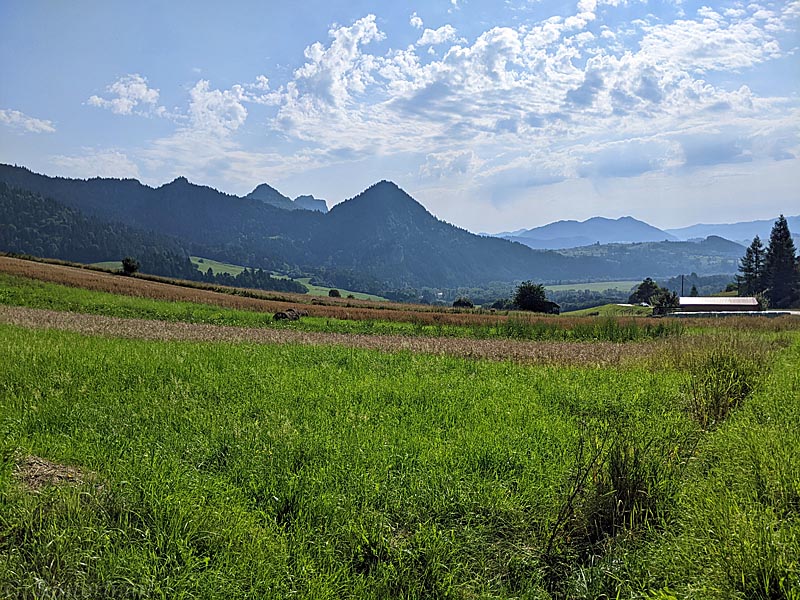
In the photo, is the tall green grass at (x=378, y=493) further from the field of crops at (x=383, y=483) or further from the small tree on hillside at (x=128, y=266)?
the small tree on hillside at (x=128, y=266)

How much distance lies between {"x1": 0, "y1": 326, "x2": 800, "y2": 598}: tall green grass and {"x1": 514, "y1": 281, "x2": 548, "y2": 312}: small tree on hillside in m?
61.6

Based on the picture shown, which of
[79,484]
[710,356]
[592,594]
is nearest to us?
[592,594]

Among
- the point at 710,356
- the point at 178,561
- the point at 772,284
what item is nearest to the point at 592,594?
the point at 178,561

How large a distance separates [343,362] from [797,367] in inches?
446

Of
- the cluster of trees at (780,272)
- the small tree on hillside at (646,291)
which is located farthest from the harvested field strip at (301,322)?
the cluster of trees at (780,272)

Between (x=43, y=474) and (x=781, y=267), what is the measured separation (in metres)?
131

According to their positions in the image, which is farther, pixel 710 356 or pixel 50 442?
pixel 710 356

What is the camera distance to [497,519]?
6246 mm

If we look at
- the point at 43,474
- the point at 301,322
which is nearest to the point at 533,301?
the point at 301,322

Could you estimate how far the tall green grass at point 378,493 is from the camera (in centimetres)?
464

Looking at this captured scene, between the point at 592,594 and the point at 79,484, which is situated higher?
the point at 79,484

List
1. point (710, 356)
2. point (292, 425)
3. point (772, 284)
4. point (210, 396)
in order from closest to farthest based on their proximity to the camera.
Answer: point (292, 425), point (210, 396), point (710, 356), point (772, 284)

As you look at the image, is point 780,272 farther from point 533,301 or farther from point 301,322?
point 301,322

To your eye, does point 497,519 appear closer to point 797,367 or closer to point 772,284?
point 797,367
